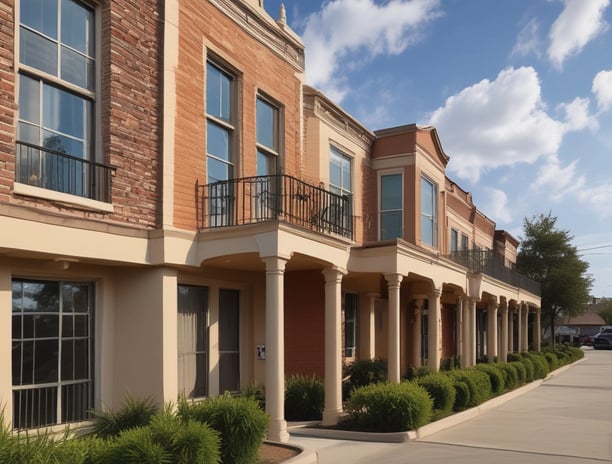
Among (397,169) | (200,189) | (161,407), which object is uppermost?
→ (397,169)

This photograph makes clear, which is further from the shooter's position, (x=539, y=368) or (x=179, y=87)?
(x=539, y=368)

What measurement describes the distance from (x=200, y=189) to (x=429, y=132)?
11.0 m

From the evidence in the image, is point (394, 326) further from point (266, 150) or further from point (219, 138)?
point (219, 138)

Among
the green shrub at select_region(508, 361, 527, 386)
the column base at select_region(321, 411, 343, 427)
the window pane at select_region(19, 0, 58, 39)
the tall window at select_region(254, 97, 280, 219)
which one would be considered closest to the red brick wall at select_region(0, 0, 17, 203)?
the window pane at select_region(19, 0, 58, 39)

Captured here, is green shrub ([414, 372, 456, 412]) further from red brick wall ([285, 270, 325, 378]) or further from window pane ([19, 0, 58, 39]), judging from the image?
window pane ([19, 0, 58, 39])

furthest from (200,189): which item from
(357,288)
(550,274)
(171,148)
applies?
(550,274)

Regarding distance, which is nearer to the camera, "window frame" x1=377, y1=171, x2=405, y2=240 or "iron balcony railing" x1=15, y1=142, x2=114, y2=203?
"iron balcony railing" x1=15, y1=142, x2=114, y2=203

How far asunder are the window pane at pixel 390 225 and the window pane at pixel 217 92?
26.6ft

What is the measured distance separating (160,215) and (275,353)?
2.73 m

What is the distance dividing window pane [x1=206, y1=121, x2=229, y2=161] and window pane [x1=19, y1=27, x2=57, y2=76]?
10.6 feet

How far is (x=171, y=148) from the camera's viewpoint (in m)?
10.4

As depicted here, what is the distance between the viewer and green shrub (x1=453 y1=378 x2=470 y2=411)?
14.8m

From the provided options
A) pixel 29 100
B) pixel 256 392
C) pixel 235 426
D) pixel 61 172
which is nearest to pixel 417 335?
pixel 256 392

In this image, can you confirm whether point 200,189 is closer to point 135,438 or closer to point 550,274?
point 135,438
